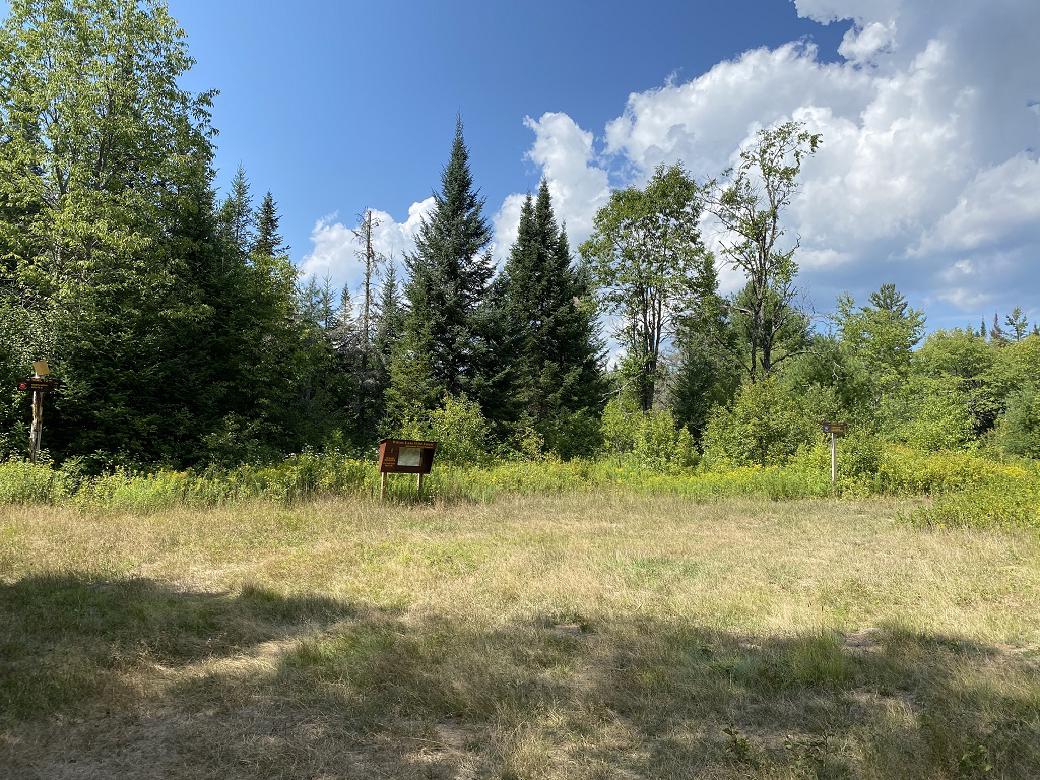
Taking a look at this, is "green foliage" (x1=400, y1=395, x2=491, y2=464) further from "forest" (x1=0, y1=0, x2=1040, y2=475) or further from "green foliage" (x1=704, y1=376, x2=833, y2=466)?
"green foliage" (x1=704, y1=376, x2=833, y2=466)

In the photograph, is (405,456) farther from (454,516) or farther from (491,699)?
(491,699)

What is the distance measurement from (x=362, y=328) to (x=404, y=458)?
21503 mm

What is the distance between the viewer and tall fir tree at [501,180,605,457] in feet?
85.6

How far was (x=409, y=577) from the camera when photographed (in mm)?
6797

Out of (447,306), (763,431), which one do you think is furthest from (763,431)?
(447,306)

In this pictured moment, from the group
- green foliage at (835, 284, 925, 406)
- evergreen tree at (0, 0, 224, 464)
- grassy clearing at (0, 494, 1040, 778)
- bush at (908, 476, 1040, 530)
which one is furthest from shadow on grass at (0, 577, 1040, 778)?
green foliage at (835, 284, 925, 406)

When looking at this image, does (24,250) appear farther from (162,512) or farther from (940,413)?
(940,413)

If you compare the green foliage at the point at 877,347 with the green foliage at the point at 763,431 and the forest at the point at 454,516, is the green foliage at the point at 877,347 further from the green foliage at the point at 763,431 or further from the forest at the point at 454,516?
the green foliage at the point at 763,431

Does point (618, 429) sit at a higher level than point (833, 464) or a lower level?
higher

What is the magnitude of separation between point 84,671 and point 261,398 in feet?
64.6

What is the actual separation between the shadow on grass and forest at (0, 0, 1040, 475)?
11.5 m

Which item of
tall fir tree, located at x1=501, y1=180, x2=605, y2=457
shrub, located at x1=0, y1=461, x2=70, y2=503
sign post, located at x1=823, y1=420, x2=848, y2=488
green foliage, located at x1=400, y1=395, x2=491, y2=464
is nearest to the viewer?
shrub, located at x1=0, y1=461, x2=70, y2=503

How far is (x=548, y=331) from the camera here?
2730cm

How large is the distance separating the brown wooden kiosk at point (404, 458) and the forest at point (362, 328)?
505cm
